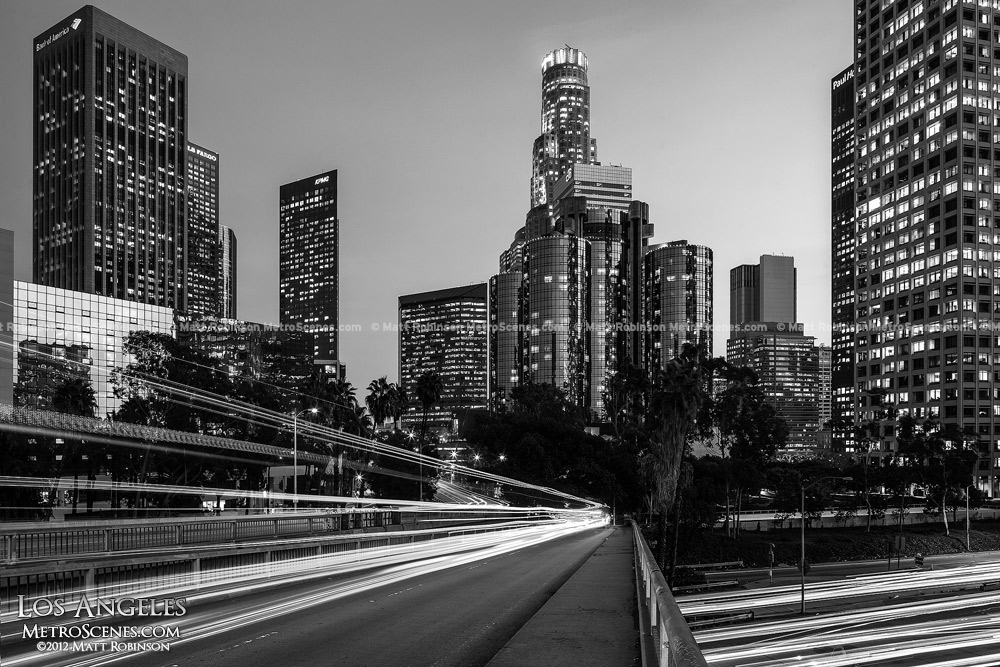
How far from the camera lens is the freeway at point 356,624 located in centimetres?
1151

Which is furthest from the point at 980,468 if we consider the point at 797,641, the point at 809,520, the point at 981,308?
the point at 797,641

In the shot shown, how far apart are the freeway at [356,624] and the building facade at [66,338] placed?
7462 centimetres

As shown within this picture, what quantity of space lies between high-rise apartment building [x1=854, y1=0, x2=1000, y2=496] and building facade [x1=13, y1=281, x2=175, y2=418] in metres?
116

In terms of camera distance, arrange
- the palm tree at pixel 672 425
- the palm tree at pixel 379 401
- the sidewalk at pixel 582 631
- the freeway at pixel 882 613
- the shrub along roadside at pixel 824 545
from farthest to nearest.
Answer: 1. the palm tree at pixel 379 401
2. the shrub along roadside at pixel 824 545
3. the palm tree at pixel 672 425
4. the freeway at pixel 882 613
5. the sidewalk at pixel 582 631

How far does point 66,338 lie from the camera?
10094 cm

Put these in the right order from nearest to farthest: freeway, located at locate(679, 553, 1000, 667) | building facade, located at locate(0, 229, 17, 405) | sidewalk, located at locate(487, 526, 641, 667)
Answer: sidewalk, located at locate(487, 526, 641, 667) → freeway, located at locate(679, 553, 1000, 667) → building facade, located at locate(0, 229, 17, 405)

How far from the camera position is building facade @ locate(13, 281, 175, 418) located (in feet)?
301

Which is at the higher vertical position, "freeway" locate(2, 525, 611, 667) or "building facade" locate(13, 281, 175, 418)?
"building facade" locate(13, 281, 175, 418)

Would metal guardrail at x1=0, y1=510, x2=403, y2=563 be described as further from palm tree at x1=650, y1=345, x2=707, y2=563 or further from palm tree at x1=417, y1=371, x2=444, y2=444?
palm tree at x1=417, y1=371, x2=444, y2=444

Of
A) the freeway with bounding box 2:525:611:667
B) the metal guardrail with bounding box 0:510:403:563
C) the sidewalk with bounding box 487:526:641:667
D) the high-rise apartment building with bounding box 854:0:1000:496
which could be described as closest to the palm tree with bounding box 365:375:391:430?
the metal guardrail with bounding box 0:510:403:563

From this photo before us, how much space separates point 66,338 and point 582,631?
10387 cm

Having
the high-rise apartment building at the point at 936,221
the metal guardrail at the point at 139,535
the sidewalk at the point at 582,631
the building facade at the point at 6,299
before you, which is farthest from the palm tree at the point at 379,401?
the high-rise apartment building at the point at 936,221

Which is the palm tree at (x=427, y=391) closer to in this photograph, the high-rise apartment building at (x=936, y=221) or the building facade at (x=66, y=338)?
the building facade at (x=66, y=338)

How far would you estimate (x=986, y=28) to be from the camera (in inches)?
5261
